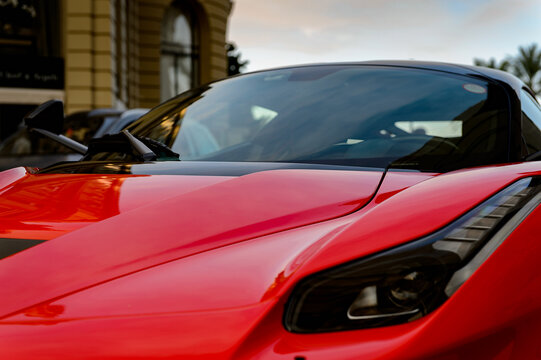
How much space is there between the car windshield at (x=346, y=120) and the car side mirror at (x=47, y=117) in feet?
0.98

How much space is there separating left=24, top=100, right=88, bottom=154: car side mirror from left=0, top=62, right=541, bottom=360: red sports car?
2.29 ft

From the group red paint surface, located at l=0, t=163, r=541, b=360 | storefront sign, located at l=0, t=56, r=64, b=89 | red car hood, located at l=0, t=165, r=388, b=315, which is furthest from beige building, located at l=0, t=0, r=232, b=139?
red paint surface, located at l=0, t=163, r=541, b=360

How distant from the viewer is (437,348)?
3.52ft

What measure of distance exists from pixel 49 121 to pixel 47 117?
0.02m

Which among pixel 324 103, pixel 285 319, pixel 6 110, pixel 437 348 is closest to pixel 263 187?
pixel 285 319

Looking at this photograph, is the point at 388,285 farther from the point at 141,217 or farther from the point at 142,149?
the point at 142,149

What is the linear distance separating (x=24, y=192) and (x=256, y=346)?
2.98ft

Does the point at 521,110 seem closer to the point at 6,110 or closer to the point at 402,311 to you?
the point at 402,311

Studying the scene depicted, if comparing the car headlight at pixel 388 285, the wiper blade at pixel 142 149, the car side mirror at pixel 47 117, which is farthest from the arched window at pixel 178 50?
the car headlight at pixel 388 285

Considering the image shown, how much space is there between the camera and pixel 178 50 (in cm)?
2398

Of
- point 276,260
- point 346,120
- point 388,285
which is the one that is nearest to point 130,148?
point 346,120

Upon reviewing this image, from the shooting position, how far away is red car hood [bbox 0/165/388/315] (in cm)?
129

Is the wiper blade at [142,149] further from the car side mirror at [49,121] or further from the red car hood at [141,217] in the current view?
the car side mirror at [49,121]

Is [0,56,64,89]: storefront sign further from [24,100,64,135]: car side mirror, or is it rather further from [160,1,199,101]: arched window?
[24,100,64,135]: car side mirror
